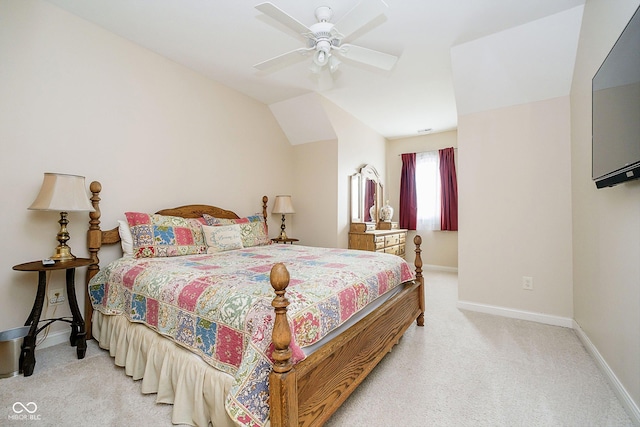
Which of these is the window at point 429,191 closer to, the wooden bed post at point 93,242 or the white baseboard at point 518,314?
the white baseboard at point 518,314

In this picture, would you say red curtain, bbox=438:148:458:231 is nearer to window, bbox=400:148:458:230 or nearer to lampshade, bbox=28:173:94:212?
window, bbox=400:148:458:230

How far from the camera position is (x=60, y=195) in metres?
1.99

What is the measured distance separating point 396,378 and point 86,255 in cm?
266

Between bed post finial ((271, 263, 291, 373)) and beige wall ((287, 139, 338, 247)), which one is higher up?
beige wall ((287, 139, 338, 247))

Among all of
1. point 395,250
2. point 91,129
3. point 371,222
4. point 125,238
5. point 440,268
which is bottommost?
point 440,268

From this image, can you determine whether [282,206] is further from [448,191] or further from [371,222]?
[448,191]

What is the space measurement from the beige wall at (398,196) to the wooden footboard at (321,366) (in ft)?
11.8

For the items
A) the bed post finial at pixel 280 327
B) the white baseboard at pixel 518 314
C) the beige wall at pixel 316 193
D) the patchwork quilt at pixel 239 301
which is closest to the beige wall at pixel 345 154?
the beige wall at pixel 316 193

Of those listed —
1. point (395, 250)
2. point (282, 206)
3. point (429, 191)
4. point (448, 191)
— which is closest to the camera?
point (282, 206)

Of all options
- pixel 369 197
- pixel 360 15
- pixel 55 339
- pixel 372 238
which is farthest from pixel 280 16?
pixel 369 197

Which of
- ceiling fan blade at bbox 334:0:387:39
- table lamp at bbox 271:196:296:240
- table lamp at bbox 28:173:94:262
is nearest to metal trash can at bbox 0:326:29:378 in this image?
table lamp at bbox 28:173:94:262

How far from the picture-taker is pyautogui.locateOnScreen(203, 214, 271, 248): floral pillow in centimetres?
310

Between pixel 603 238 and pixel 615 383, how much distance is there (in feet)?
2.86

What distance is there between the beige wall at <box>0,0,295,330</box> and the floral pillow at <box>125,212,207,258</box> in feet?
1.09
